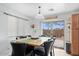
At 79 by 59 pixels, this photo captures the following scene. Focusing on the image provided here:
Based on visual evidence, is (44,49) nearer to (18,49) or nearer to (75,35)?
(18,49)

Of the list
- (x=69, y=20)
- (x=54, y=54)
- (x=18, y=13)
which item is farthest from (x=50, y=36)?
(x=18, y=13)

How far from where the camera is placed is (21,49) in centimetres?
164

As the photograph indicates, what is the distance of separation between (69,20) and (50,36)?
424 millimetres

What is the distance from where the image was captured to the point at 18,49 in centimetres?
164

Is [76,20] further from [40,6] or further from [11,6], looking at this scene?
[11,6]

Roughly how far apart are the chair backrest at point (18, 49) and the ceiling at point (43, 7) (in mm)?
527

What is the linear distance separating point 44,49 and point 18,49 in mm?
450

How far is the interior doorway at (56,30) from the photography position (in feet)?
5.45

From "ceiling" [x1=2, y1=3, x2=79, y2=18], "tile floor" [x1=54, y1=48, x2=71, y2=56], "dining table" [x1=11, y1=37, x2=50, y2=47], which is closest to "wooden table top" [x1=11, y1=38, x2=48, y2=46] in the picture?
"dining table" [x1=11, y1=37, x2=50, y2=47]

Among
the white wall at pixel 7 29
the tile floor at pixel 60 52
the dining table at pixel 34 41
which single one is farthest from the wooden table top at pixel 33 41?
the tile floor at pixel 60 52

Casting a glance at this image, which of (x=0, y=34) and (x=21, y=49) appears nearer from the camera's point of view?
(x=0, y=34)

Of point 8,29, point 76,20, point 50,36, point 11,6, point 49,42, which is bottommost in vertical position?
point 49,42

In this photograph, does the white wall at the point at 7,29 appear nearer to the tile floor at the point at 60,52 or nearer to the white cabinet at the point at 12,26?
the white cabinet at the point at 12,26

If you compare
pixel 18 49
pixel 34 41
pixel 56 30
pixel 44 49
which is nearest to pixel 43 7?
A: pixel 56 30
